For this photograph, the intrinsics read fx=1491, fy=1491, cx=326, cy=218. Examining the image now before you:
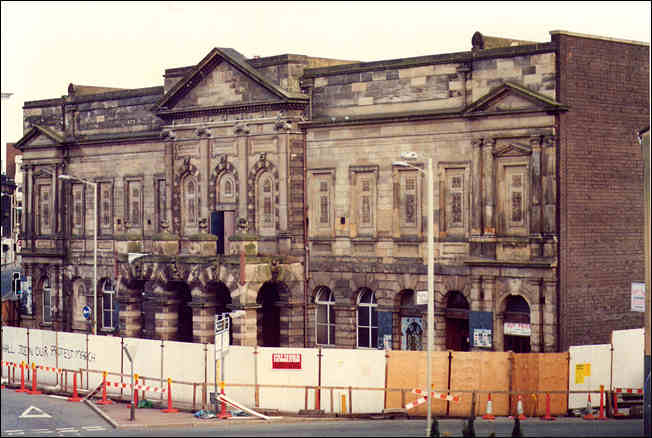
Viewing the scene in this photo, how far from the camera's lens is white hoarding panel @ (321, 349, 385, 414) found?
50.3 meters

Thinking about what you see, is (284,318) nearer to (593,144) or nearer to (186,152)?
(186,152)

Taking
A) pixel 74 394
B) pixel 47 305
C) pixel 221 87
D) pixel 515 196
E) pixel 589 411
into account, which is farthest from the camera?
pixel 47 305

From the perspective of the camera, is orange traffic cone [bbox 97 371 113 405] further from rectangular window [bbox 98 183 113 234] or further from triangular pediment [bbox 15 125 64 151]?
triangular pediment [bbox 15 125 64 151]

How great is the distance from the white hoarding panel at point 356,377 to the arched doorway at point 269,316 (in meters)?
14.0

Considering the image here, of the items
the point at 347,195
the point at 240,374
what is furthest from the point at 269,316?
the point at 240,374

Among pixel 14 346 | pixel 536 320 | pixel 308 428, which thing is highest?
pixel 536 320

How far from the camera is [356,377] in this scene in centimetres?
5062

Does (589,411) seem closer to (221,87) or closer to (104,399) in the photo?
(104,399)

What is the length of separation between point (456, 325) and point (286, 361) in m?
10.1

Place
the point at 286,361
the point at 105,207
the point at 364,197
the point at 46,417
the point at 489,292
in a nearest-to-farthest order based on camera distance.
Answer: the point at 46,417, the point at 286,361, the point at 489,292, the point at 364,197, the point at 105,207

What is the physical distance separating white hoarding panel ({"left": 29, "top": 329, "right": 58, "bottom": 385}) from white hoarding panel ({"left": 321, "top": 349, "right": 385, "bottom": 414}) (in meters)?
14.2

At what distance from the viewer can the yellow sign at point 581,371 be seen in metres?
50.7

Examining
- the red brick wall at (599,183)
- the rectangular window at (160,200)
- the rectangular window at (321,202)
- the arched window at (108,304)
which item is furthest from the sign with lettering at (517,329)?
the arched window at (108,304)

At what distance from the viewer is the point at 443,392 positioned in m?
49.7
